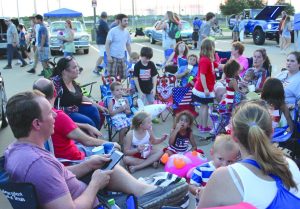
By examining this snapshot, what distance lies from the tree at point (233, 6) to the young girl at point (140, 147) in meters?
40.7

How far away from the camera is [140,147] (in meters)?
5.11

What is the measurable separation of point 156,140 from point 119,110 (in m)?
0.98

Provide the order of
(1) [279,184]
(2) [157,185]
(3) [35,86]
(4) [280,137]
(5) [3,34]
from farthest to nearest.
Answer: (5) [3,34], (4) [280,137], (3) [35,86], (2) [157,185], (1) [279,184]

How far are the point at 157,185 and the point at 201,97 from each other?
3.09m

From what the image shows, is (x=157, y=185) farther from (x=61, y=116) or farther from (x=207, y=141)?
Result: (x=207, y=141)

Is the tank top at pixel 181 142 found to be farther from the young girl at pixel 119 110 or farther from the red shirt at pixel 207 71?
the red shirt at pixel 207 71

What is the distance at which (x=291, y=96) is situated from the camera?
5.14 metres

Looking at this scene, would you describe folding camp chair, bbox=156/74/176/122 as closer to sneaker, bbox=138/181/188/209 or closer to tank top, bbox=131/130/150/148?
tank top, bbox=131/130/150/148

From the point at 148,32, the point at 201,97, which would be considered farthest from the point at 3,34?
the point at 201,97

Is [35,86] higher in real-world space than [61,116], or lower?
higher

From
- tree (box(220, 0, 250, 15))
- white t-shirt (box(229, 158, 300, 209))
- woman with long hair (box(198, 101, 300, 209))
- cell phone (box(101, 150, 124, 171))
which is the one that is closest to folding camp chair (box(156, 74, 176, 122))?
cell phone (box(101, 150, 124, 171))

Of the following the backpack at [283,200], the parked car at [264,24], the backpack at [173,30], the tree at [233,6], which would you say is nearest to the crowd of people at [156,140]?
the backpack at [283,200]

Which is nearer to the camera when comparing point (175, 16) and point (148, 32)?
point (175, 16)

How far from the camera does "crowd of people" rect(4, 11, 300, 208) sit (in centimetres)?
203
